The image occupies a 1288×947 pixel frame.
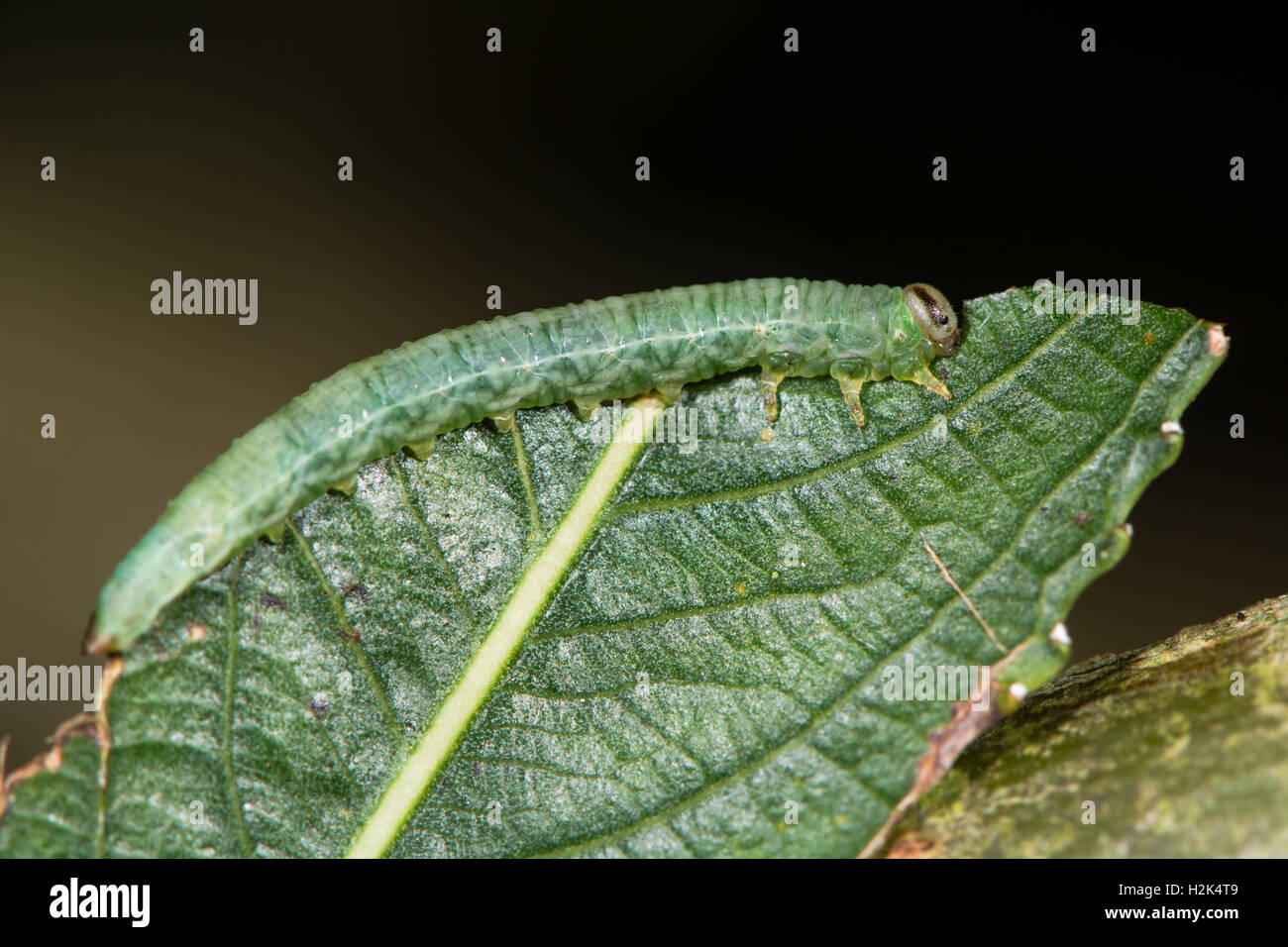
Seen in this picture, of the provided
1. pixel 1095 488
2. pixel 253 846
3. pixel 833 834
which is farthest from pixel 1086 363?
pixel 253 846

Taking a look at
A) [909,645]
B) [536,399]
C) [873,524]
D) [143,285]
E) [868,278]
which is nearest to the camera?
[909,645]

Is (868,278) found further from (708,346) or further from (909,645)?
(909,645)

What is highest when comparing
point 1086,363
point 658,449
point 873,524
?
point 1086,363

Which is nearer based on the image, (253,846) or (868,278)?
(253,846)

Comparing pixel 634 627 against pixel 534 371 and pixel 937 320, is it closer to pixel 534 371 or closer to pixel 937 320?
pixel 534 371

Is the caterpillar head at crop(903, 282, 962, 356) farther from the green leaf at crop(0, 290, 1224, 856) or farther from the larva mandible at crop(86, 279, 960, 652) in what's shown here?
the green leaf at crop(0, 290, 1224, 856)

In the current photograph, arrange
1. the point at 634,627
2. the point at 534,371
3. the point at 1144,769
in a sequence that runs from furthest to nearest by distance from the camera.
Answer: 1. the point at 534,371
2. the point at 634,627
3. the point at 1144,769

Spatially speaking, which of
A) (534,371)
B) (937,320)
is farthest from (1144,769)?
(534,371)
